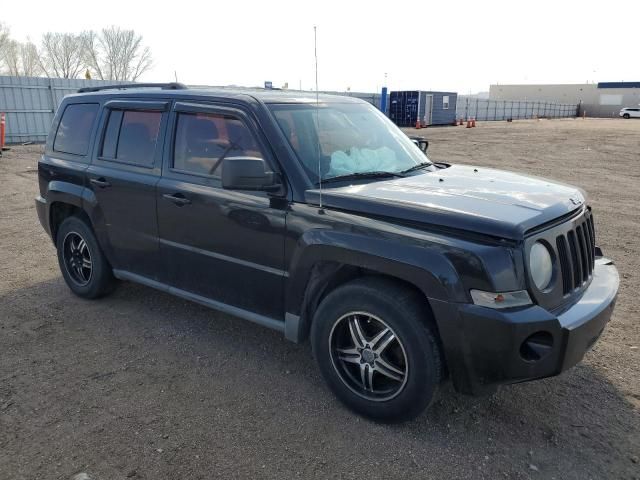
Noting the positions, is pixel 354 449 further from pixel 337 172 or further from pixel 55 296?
pixel 55 296

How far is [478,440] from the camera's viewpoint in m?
3.11

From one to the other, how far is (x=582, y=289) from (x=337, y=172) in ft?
5.57

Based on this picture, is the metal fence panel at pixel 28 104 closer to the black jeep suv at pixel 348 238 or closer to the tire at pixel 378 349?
the black jeep suv at pixel 348 238

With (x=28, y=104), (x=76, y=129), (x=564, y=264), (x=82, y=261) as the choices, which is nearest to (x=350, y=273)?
(x=564, y=264)

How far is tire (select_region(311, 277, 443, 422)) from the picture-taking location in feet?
9.78

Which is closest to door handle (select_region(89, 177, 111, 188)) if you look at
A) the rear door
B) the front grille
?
the rear door

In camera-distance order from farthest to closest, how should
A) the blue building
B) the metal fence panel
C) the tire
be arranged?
the blue building < the metal fence panel < the tire

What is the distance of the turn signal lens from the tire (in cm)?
35

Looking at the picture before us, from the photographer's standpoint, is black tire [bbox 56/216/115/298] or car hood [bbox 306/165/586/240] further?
black tire [bbox 56/216/115/298]

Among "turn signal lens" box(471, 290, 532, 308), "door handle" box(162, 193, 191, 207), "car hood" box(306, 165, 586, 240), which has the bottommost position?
"turn signal lens" box(471, 290, 532, 308)

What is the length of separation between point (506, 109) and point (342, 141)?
60.6 m

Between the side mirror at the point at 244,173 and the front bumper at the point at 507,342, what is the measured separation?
133 cm

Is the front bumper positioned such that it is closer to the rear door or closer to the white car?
the rear door

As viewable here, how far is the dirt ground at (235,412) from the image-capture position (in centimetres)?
292
